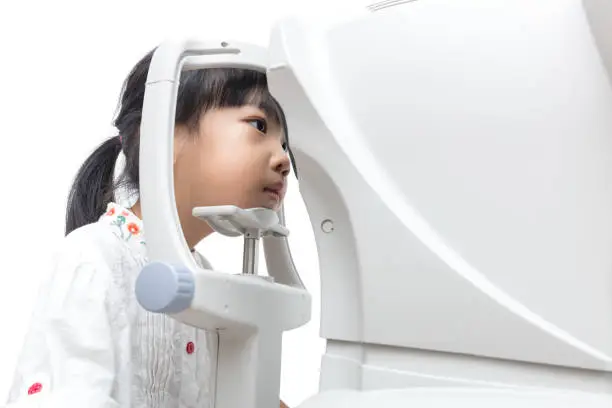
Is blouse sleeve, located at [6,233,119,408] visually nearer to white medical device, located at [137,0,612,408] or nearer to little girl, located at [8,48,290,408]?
little girl, located at [8,48,290,408]

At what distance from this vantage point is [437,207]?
0.61 m

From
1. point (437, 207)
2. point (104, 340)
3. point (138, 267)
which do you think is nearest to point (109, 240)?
point (138, 267)

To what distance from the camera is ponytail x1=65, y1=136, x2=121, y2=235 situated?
97 cm

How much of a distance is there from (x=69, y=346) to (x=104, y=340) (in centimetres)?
3

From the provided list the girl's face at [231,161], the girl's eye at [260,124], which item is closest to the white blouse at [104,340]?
the girl's face at [231,161]

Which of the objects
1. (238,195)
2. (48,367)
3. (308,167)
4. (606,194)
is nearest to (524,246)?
(606,194)

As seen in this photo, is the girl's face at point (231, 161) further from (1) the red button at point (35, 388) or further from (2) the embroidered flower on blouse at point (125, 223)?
(1) the red button at point (35, 388)

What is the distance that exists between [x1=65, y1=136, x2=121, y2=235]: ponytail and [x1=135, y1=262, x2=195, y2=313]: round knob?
377mm

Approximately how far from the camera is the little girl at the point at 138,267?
692 millimetres

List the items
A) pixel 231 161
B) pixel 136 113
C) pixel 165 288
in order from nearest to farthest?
pixel 165 288
pixel 231 161
pixel 136 113

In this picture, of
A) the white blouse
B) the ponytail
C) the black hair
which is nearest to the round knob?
the white blouse

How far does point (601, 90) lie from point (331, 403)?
1.19ft

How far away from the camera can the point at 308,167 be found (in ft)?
2.21

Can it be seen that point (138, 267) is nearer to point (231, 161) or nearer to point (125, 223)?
point (125, 223)
